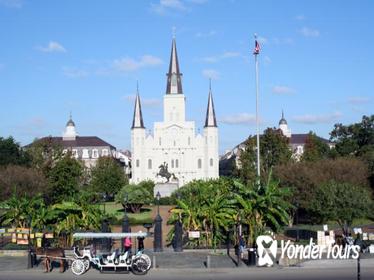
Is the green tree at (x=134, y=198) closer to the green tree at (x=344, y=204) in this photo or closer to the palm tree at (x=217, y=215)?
the green tree at (x=344, y=204)

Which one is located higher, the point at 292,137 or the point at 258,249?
the point at 292,137

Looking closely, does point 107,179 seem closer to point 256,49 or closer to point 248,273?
point 256,49

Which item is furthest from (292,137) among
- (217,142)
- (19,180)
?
(19,180)

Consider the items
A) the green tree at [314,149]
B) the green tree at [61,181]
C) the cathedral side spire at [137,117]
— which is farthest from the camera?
the cathedral side spire at [137,117]

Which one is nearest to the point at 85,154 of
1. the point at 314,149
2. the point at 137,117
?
the point at 137,117

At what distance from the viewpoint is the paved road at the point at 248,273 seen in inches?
791

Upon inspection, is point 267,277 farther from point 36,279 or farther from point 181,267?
point 36,279

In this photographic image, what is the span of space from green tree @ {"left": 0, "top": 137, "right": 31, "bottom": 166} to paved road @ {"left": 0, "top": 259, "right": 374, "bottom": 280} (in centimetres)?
5559

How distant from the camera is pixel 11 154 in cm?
7750

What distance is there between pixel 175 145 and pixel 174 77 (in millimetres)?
13644

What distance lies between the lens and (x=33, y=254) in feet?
78.0

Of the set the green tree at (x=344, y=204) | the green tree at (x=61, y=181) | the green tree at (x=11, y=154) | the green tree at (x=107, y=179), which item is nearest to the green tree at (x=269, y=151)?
the green tree at (x=61, y=181)

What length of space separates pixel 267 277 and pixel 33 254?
9.82 m

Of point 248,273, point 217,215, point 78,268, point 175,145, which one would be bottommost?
point 248,273
